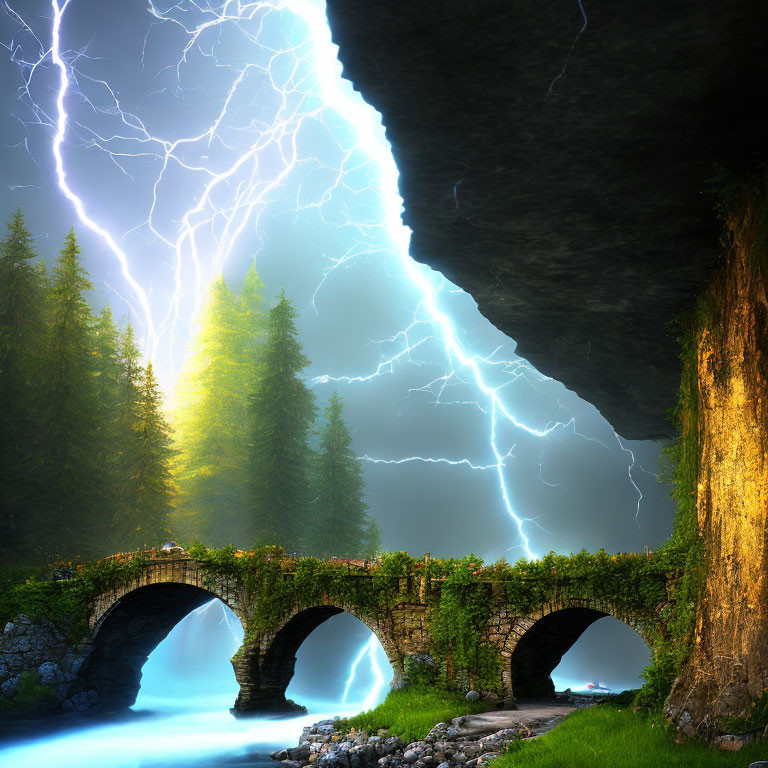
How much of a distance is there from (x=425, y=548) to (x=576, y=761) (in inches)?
1245

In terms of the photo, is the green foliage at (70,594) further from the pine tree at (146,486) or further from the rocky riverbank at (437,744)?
the rocky riverbank at (437,744)

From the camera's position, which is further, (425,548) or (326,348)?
(326,348)

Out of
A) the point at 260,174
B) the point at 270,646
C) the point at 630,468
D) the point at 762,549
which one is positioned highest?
the point at 260,174

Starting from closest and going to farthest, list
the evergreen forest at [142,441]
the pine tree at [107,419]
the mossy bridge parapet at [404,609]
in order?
the mossy bridge parapet at [404,609] → the evergreen forest at [142,441] → the pine tree at [107,419]

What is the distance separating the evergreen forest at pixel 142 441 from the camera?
2653 centimetres

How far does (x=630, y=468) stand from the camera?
116 feet

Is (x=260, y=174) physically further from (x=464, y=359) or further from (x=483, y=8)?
(x=483, y=8)

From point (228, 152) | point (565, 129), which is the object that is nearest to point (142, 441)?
point (565, 129)

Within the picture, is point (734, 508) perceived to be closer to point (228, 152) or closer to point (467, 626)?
point (467, 626)

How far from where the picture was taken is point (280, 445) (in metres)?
32.7

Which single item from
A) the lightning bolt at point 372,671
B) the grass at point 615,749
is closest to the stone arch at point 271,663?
the grass at point 615,749

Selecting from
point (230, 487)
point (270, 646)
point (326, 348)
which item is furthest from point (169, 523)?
point (326, 348)

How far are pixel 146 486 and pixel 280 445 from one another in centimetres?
613

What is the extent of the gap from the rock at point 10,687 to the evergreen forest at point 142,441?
559 centimetres
